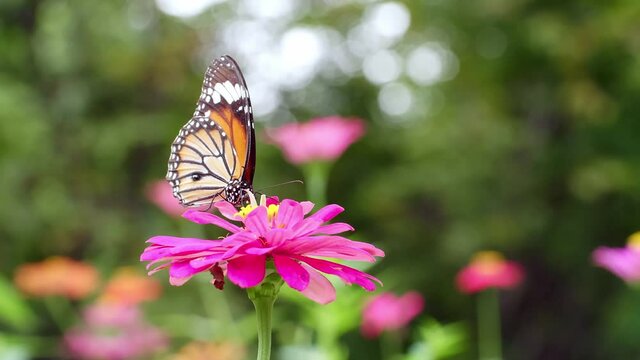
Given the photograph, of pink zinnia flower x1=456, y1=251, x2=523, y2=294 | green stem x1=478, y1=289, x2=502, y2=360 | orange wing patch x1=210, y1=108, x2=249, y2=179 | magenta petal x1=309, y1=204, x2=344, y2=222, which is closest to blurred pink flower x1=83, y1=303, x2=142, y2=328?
pink zinnia flower x1=456, y1=251, x2=523, y2=294

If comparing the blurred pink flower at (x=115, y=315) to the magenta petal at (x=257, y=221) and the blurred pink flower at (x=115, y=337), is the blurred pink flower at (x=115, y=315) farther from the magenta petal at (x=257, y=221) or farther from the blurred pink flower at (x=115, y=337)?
the magenta petal at (x=257, y=221)

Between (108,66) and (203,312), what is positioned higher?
(108,66)

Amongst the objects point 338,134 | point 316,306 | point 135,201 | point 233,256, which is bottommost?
point 233,256

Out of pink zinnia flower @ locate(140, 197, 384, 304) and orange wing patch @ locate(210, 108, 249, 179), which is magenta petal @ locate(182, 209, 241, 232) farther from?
orange wing patch @ locate(210, 108, 249, 179)

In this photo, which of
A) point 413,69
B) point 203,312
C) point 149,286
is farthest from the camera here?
point 413,69

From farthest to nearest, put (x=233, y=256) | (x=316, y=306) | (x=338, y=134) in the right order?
(x=338, y=134), (x=316, y=306), (x=233, y=256)

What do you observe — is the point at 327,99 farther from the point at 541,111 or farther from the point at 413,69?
the point at 541,111

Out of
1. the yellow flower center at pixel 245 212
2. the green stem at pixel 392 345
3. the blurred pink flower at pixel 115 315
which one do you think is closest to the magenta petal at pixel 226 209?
the yellow flower center at pixel 245 212

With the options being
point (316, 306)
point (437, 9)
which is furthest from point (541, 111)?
point (316, 306)
